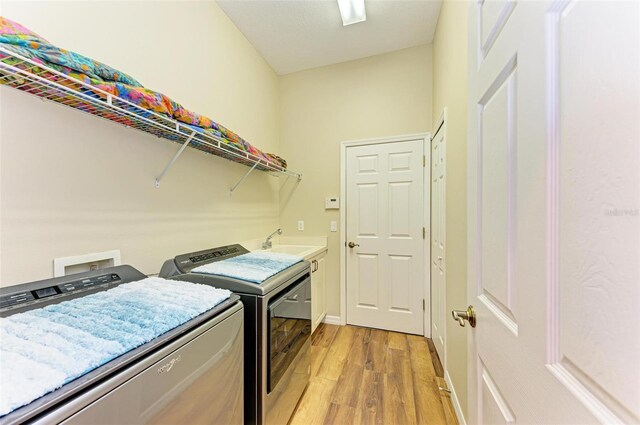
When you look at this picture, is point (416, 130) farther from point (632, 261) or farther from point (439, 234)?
point (632, 261)

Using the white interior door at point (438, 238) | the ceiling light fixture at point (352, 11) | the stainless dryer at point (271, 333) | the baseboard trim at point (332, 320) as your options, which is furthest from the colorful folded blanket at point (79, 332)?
the ceiling light fixture at point (352, 11)

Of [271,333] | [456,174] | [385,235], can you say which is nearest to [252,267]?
[271,333]

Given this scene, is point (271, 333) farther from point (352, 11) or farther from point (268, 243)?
point (352, 11)

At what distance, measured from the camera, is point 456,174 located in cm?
155

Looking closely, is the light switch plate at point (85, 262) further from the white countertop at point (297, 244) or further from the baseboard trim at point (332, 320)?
the baseboard trim at point (332, 320)

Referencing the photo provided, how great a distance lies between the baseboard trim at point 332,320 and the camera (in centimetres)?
269

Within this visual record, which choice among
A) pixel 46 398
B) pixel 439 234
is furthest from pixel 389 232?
pixel 46 398

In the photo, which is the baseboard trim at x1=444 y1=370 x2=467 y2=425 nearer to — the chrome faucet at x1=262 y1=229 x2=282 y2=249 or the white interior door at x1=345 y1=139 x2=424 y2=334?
the white interior door at x1=345 y1=139 x2=424 y2=334

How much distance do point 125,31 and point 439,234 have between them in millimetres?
2485

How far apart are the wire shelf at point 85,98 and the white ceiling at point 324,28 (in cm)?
140

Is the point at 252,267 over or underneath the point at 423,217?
underneath

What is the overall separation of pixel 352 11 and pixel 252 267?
2176mm

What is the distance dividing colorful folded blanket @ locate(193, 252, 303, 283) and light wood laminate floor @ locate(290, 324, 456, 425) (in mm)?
956

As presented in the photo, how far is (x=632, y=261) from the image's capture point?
287 millimetres
